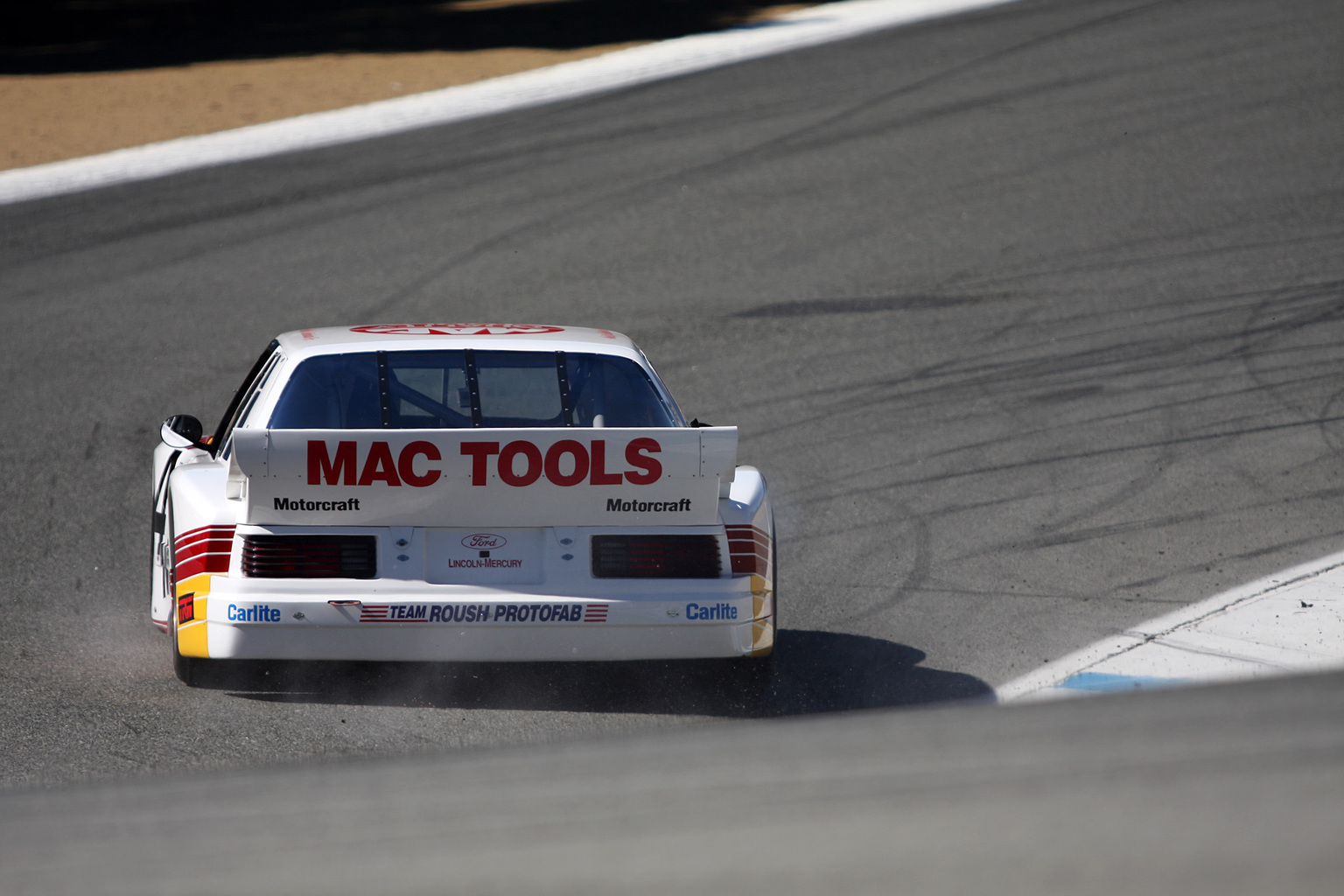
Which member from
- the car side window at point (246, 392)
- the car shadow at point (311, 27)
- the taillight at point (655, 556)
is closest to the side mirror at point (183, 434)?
the car side window at point (246, 392)

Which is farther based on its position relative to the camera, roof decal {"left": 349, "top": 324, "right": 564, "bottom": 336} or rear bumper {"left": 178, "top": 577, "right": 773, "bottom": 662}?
roof decal {"left": 349, "top": 324, "right": 564, "bottom": 336}

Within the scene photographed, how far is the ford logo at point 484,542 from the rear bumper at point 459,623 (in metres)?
0.16

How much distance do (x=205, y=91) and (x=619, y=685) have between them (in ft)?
53.8

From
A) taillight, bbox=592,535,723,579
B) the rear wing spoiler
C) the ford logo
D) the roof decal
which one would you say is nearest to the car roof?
the roof decal

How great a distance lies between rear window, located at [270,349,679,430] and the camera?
5.60 m

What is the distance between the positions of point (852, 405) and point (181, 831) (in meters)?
7.76

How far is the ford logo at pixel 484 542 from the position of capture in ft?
16.9

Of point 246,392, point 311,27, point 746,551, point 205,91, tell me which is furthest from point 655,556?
point 311,27

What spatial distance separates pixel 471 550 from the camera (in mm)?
5160

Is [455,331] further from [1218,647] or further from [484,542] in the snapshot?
[1218,647]

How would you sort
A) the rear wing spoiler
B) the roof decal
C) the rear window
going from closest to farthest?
1. the rear wing spoiler
2. the rear window
3. the roof decal

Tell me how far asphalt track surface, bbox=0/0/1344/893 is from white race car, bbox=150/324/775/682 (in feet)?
1.09

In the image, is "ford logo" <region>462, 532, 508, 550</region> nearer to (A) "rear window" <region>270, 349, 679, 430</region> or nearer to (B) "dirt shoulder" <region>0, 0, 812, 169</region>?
(A) "rear window" <region>270, 349, 679, 430</region>

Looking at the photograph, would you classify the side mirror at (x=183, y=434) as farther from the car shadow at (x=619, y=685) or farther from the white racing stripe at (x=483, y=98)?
the white racing stripe at (x=483, y=98)
